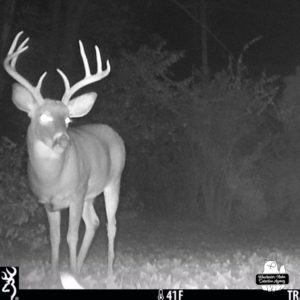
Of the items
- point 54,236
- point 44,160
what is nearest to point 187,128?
point 54,236

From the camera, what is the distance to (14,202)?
297 inches

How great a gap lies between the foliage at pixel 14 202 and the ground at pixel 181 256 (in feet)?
0.76

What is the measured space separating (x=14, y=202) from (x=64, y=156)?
6.21 ft

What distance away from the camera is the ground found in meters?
A: 6.15

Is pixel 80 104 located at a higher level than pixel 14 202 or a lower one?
higher

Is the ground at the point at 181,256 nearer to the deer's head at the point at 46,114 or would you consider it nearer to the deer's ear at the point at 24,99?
the deer's head at the point at 46,114

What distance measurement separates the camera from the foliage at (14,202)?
754 centimetres

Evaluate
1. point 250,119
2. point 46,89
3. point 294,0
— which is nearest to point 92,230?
point 46,89

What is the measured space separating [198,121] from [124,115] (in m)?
1.37

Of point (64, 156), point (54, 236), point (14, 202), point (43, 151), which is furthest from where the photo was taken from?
point (14, 202)

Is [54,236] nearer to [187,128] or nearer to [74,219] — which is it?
[74,219]

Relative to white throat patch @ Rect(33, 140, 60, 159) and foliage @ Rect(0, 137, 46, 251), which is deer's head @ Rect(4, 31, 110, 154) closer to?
white throat patch @ Rect(33, 140, 60, 159)

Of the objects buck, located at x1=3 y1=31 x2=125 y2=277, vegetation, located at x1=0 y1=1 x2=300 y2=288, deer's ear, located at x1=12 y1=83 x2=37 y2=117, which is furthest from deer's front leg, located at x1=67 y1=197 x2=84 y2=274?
vegetation, located at x1=0 y1=1 x2=300 y2=288

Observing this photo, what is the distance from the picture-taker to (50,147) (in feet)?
18.4
